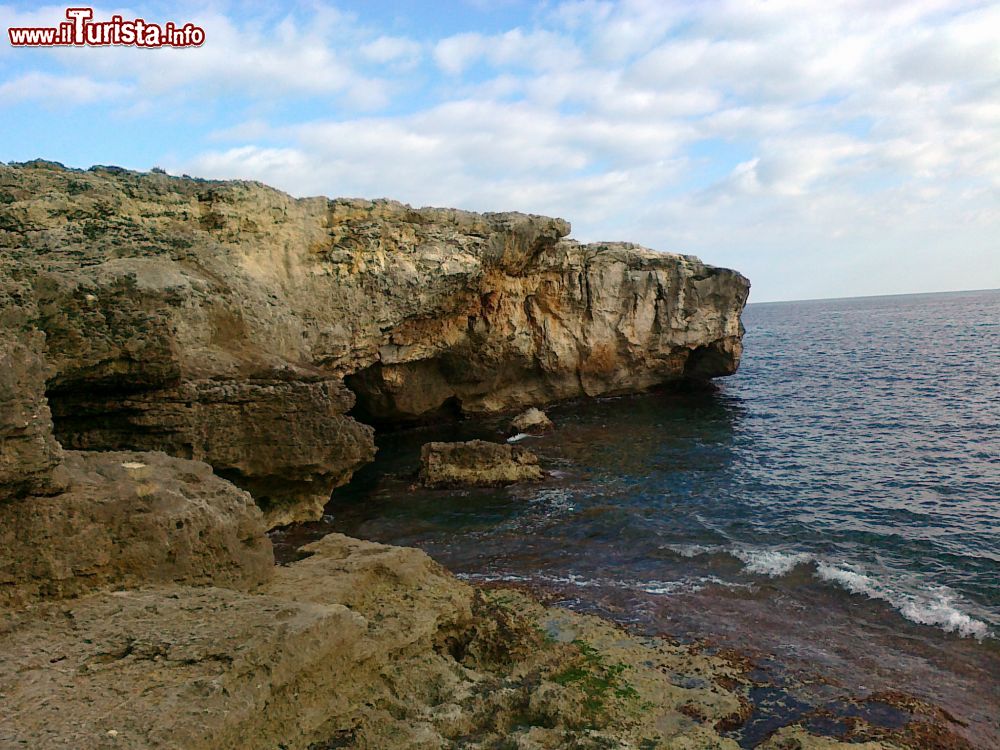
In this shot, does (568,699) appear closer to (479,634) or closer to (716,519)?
(479,634)

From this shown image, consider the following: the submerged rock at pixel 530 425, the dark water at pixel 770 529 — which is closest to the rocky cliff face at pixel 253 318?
the dark water at pixel 770 529

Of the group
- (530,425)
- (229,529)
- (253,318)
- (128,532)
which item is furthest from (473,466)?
(128,532)

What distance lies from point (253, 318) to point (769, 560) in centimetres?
1522


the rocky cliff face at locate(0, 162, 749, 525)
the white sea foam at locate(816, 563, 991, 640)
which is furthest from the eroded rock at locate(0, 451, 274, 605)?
the white sea foam at locate(816, 563, 991, 640)

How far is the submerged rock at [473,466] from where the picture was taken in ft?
82.4

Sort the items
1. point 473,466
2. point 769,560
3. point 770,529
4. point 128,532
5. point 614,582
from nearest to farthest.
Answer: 1. point 128,532
2. point 614,582
3. point 769,560
4. point 770,529
5. point 473,466

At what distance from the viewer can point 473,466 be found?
25.6m

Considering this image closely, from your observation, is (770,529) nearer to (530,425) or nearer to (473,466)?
(473,466)

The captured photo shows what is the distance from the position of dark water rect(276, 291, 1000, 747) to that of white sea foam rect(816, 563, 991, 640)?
5 centimetres

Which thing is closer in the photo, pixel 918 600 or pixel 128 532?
pixel 128 532

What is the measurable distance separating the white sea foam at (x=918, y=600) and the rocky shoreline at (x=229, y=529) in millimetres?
5651

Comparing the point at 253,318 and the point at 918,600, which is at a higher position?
the point at 253,318

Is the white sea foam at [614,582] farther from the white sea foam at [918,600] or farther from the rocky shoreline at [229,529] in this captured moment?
the white sea foam at [918,600]

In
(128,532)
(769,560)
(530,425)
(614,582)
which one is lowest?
(769,560)
